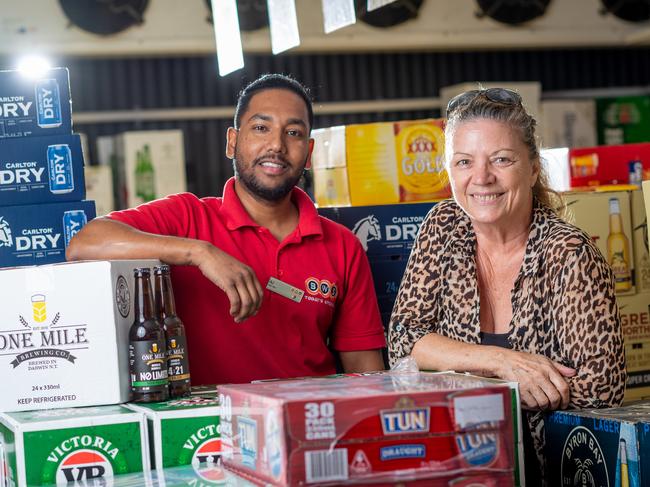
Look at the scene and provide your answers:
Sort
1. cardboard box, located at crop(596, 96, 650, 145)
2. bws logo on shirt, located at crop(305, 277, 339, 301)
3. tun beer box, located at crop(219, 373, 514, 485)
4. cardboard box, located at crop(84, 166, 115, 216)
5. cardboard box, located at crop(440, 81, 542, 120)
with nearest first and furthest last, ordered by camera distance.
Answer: tun beer box, located at crop(219, 373, 514, 485) → bws logo on shirt, located at crop(305, 277, 339, 301) → cardboard box, located at crop(84, 166, 115, 216) → cardboard box, located at crop(440, 81, 542, 120) → cardboard box, located at crop(596, 96, 650, 145)

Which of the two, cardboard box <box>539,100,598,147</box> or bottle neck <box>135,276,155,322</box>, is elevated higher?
cardboard box <box>539,100,598,147</box>

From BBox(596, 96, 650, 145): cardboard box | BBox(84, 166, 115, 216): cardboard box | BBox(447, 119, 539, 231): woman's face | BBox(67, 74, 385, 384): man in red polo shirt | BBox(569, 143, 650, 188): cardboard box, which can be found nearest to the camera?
Answer: BBox(447, 119, 539, 231): woman's face

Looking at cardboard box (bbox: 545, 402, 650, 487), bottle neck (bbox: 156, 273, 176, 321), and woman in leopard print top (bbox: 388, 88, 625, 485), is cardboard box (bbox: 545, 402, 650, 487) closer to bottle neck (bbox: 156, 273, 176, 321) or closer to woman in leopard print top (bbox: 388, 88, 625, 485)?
woman in leopard print top (bbox: 388, 88, 625, 485)

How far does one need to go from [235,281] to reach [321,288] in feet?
2.03

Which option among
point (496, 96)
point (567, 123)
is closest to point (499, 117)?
point (496, 96)

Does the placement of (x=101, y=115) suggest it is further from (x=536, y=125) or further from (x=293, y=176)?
(x=536, y=125)

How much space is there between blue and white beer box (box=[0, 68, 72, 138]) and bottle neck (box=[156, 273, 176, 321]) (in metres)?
0.82

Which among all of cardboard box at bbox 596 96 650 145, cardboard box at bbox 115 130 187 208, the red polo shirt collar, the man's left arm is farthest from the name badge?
cardboard box at bbox 596 96 650 145

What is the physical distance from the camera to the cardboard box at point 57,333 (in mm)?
2027

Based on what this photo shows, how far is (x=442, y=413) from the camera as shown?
57.4 inches

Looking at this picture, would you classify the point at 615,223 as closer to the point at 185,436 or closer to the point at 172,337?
the point at 172,337

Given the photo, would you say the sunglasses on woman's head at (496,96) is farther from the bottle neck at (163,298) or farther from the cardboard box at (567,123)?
the cardboard box at (567,123)

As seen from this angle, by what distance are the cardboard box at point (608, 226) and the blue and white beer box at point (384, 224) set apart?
52cm

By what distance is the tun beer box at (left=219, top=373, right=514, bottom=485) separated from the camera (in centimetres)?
138
